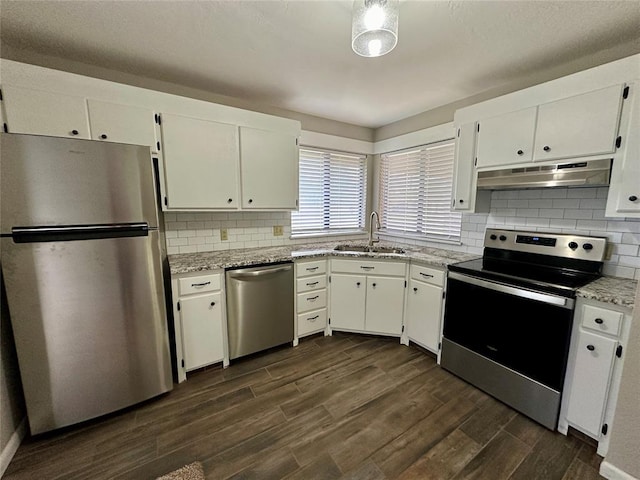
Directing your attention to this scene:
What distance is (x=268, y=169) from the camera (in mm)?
2623

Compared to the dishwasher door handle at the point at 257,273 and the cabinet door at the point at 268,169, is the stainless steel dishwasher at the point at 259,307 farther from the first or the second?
the cabinet door at the point at 268,169

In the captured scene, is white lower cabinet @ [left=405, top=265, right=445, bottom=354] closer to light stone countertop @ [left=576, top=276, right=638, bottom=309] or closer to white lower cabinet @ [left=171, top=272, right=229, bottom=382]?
light stone countertop @ [left=576, top=276, right=638, bottom=309]

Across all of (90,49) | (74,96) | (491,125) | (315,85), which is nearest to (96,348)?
(74,96)

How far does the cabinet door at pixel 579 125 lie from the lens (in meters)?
1.62

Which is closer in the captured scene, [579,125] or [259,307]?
[579,125]

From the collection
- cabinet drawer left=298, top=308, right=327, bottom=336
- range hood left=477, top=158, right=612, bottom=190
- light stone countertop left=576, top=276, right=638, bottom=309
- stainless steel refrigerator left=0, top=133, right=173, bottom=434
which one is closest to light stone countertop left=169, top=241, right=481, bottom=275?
stainless steel refrigerator left=0, top=133, right=173, bottom=434

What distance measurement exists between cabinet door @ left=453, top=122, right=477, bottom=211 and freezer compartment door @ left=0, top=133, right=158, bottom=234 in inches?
99.1

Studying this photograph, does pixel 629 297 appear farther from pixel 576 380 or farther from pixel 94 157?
pixel 94 157

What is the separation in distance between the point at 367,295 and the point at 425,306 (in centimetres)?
57

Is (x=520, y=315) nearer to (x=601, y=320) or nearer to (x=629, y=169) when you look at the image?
(x=601, y=320)

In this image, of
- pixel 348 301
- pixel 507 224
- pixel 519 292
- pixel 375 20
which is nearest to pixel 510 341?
pixel 519 292

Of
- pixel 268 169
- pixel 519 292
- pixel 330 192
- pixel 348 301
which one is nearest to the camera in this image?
pixel 519 292

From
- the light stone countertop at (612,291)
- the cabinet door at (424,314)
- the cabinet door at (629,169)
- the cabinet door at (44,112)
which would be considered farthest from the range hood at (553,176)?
the cabinet door at (44,112)

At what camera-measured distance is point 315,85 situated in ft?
7.88
